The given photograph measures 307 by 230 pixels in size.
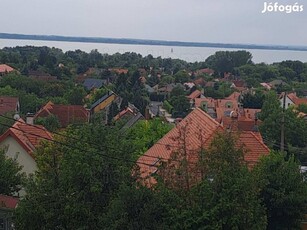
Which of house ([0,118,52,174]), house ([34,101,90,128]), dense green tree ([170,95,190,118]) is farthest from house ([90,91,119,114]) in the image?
house ([0,118,52,174])

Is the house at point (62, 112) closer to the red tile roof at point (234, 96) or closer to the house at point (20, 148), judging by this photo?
the house at point (20, 148)

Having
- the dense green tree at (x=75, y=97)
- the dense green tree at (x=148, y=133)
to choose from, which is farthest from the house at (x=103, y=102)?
the dense green tree at (x=148, y=133)

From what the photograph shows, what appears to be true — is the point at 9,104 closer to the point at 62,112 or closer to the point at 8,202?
the point at 62,112

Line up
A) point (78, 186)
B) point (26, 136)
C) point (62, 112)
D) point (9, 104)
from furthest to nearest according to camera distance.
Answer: point (9, 104), point (62, 112), point (26, 136), point (78, 186)

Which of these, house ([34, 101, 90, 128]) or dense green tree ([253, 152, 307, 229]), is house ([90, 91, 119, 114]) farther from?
dense green tree ([253, 152, 307, 229])

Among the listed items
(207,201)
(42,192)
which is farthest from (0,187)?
(207,201)

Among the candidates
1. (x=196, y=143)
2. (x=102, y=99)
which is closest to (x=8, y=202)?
(x=196, y=143)

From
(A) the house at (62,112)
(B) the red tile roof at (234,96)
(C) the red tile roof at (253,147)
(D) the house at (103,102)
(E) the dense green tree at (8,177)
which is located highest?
(C) the red tile roof at (253,147)
